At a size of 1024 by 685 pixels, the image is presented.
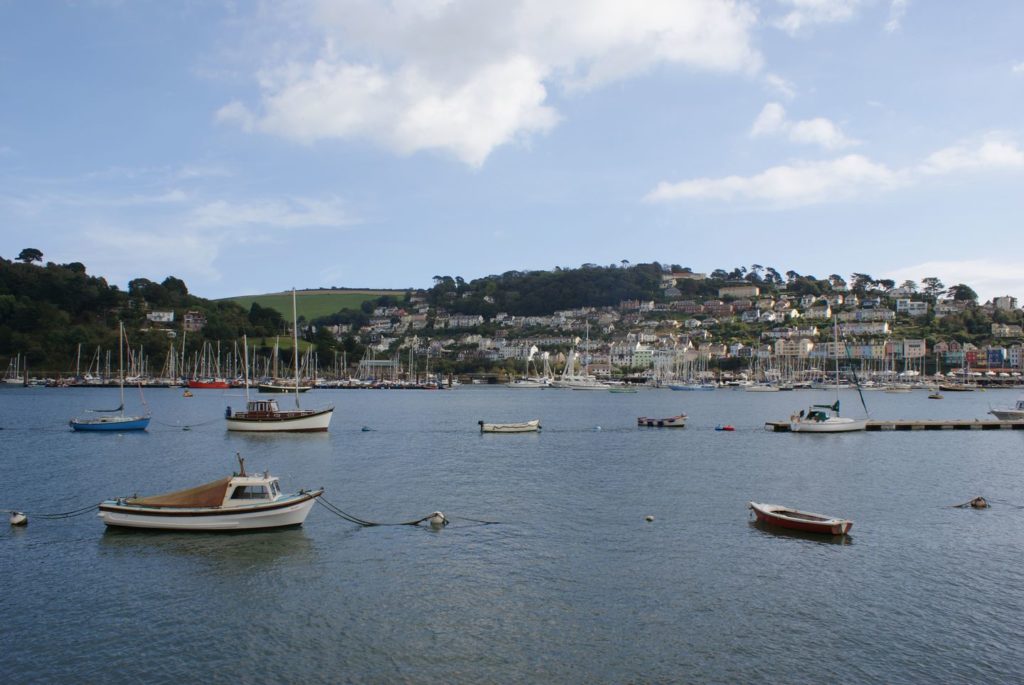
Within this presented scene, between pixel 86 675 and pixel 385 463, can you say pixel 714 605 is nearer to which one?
pixel 86 675

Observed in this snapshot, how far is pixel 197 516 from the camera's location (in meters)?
26.9

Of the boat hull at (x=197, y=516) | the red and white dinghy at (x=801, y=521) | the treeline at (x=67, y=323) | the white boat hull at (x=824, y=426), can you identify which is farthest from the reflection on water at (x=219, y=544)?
the treeline at (x=67, y=323)

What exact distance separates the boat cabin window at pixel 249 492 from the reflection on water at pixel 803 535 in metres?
18.1

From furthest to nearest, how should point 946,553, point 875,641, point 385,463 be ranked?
point 385,463 < point 946,553 < point 875,641

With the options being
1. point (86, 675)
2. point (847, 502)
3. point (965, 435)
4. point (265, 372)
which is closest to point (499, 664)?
point (86, 675)

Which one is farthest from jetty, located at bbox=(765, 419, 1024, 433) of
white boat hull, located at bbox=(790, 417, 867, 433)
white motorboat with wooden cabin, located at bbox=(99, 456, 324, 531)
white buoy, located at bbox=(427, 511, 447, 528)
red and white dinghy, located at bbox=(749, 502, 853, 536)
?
white motorboat with wooden cabin, located at bbox=(99, 456, 324, 531)

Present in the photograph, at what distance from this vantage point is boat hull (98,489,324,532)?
26.8 meters

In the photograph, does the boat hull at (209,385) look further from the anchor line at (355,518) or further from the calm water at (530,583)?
the anchor line at (355,518)

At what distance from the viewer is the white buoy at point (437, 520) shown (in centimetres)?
2870

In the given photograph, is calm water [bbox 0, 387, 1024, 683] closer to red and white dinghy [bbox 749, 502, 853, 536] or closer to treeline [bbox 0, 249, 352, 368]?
red and white dinghy [bbox 749, 502, 853, 536]

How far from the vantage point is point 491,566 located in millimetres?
23766

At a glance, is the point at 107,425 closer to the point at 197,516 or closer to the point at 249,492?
the point at 197,516

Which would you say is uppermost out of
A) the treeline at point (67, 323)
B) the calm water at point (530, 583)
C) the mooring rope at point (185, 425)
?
the treeline at point (67, 323)

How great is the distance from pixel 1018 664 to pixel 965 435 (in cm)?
5913
